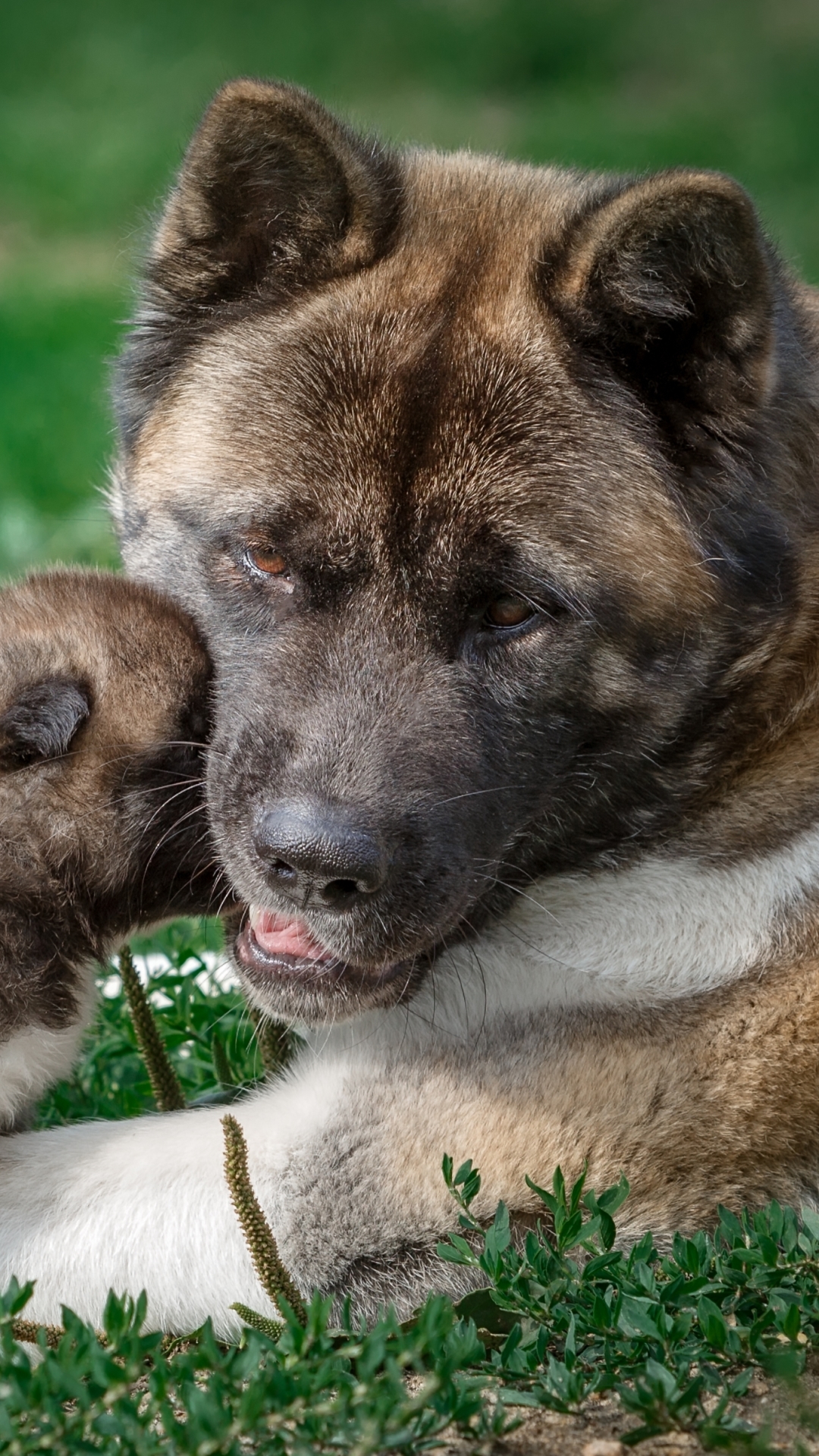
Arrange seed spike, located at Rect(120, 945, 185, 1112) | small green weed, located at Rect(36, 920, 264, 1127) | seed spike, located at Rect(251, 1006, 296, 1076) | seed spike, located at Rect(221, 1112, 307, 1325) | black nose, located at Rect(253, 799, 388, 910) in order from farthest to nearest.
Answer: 1. small green weed, located at Rect(36, 920, 264, 1127)
2. seed spike, located at Rect(251, 1006, 296, 1076)
3. seed spike, located at Rect(120, 945, 185, 1112)
4. black nose, located at Rect(253, 799, 388, 910)
5. seed spike, located at Rect(221, 1112, 307, 1325)

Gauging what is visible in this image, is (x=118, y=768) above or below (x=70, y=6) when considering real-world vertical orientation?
below

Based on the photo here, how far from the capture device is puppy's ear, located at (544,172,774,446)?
3092 mm

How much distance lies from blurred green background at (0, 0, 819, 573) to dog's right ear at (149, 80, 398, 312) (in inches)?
440

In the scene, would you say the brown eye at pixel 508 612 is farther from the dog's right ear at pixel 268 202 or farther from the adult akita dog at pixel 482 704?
the dog's right ear at pixel 268 202

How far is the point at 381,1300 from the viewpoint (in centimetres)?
331

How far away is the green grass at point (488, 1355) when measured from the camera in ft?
8.27

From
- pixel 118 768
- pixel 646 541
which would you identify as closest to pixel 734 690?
pixel 646 541

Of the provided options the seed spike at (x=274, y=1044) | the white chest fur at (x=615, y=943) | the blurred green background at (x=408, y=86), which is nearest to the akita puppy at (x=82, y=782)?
the seed spike at (x=274, y=1044)

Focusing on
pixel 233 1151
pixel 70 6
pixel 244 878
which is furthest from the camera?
pixel 70 6

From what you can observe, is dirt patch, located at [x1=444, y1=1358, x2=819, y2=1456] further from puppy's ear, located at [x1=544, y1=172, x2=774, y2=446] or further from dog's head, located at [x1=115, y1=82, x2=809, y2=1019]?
puppy's ear, located at [x1=544, y1=172, x2=774, y2=446]

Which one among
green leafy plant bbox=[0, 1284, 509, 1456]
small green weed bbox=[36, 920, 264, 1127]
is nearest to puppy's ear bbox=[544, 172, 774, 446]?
green leafy plant bbox=[0, 1284, 509, 1456]

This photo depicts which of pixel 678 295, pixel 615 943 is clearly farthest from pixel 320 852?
pixel 678 295

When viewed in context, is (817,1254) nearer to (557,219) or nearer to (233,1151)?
(233,1151)

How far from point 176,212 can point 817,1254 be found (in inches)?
91.8
